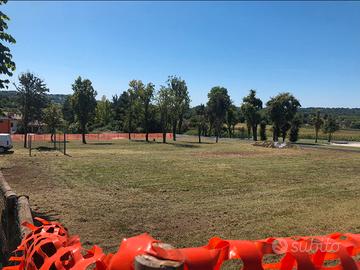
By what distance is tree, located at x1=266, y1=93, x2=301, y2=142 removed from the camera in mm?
57156

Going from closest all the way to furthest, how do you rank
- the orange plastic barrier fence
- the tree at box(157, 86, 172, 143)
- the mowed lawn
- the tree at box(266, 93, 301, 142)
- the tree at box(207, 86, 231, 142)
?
the orange plastic barrier fence → the mowed lawn → the tree at box(157, 86, 172, 143) → the tree at box(266, 93, 301, 142) → the tree at box(207, 86, 231, 142)

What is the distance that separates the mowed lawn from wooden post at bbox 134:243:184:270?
5.83 metres

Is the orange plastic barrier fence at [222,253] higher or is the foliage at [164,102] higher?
the foliage at [164,102]

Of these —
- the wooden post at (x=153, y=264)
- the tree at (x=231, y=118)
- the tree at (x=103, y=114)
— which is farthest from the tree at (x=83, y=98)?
the wooden post at (x=153, y=264)

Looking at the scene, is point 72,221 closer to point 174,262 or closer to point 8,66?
point 8,66

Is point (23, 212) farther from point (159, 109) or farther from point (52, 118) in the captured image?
point (159, 109)

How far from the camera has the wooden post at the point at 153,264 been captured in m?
1.80

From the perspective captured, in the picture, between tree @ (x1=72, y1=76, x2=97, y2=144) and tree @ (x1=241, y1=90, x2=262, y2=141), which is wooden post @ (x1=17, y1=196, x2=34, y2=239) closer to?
tree @ (x1=72, y1=76, x2=97, y2=144)

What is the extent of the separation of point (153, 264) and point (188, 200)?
10.2 m

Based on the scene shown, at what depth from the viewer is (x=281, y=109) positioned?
57469mm

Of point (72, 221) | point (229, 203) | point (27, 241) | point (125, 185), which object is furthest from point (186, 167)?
point (27, 241)

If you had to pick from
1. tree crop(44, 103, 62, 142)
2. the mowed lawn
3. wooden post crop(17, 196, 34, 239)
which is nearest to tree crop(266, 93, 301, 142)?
tree crop(44, 103, 62, 142)

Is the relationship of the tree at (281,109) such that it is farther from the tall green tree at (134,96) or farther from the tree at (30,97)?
the tree at (30,97)

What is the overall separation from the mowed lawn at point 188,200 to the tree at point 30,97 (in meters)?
18.9
